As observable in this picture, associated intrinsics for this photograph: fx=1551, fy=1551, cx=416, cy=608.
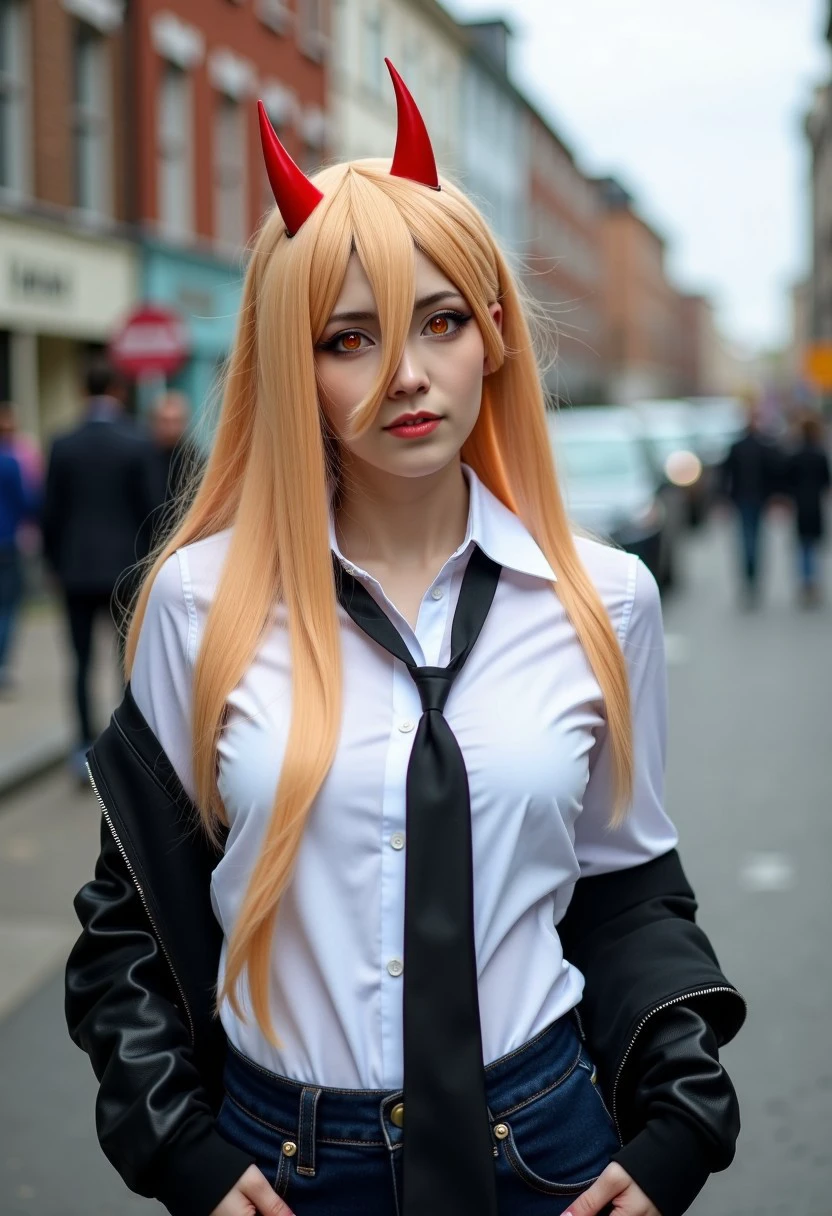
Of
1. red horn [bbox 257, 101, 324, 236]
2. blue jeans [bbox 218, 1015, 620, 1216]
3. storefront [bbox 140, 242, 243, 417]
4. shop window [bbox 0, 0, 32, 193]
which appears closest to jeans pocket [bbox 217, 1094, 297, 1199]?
blue jeans [bbox 218, 1015, 620, 1216]

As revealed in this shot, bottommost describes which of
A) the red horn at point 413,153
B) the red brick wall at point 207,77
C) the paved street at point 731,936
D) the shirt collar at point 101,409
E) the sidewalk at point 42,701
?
the paved street at point 731,936

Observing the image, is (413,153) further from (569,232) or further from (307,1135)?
(569,232)

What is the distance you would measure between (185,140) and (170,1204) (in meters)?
20.9

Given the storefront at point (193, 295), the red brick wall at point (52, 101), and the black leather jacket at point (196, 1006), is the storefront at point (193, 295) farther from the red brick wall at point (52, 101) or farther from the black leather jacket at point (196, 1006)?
the black leather jacket at point (196, 1006)

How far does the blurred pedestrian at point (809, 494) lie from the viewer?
643 inches

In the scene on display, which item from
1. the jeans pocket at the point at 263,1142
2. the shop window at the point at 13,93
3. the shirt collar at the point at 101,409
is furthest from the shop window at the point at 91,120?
the jeans pocket at the point at 263,1142

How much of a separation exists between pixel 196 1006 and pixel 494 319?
0.95 meters

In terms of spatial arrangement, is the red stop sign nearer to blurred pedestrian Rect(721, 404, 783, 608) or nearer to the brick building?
the brick building

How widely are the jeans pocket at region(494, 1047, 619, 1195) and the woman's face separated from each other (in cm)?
77

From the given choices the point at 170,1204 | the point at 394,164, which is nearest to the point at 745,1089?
the point at 170,1204

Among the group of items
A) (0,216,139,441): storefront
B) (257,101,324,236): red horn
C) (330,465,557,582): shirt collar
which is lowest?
(330,465,557,582): shirt collar

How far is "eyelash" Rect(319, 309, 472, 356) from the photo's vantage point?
1.88m

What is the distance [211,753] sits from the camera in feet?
6.22

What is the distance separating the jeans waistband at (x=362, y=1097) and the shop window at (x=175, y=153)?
64.9 feet
